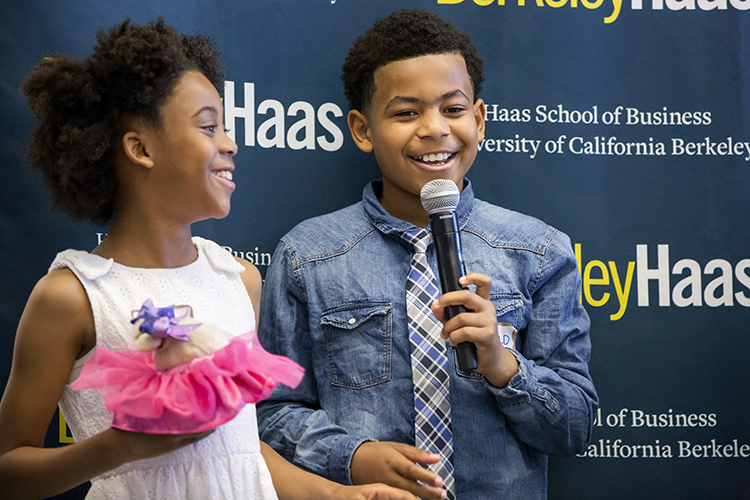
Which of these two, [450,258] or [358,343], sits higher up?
[450,258]

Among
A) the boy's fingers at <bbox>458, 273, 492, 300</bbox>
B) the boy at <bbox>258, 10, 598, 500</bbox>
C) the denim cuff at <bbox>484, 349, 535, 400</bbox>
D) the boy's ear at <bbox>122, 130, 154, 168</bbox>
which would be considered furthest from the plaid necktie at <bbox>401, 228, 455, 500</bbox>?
the boy's ear at <bbox>122, 130, 154, 168</bbox>

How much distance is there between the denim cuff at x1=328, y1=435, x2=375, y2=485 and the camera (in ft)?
5.33

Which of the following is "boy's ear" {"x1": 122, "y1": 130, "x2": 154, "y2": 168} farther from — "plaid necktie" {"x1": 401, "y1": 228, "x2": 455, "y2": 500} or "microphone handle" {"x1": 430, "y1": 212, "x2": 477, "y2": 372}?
"plaid necktie" {"x1": 401, "y1": 228, "x2": 455, "y2": 500}

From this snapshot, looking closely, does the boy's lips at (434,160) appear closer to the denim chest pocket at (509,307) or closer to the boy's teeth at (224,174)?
the denim chest pocket at (509,307)

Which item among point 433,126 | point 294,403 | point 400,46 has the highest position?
point 400,46

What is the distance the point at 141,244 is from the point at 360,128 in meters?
0.78

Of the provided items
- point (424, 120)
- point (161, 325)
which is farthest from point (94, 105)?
point (424, 120)

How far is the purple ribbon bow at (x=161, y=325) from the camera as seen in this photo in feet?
3.48

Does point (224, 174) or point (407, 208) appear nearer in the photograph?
point (224, 174)

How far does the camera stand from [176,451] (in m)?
1.33

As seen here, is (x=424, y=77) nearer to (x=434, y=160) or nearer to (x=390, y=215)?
(x=434, y=160)

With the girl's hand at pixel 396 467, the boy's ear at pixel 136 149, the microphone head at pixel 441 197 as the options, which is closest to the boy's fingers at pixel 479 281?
the microphone head at pixel 441 197

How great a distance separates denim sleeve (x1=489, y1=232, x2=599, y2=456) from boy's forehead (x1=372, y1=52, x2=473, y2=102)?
0.50 meters

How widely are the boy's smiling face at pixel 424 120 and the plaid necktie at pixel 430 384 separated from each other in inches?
12.6
